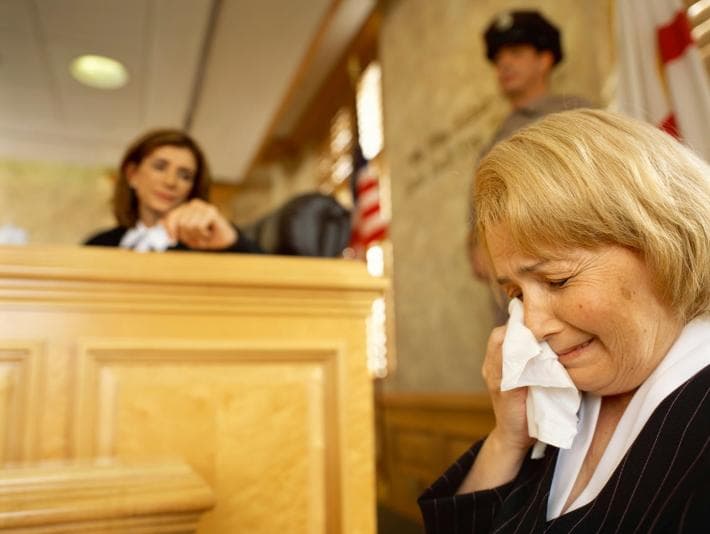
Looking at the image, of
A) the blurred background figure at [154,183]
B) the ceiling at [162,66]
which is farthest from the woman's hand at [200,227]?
the ceiling at [162,66]

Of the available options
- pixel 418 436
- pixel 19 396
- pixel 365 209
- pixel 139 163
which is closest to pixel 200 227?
pixel 19 396

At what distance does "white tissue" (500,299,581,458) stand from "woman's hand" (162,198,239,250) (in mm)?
1002

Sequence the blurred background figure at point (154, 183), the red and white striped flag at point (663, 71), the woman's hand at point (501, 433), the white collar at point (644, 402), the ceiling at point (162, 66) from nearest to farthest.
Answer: the white collar at point (644, 402) → the woman's hand at point (501, 433) → the red and white striped flag at point (663, 71) → the blurred background figure at point (154, 183) → the ceiling at point (162, 66)

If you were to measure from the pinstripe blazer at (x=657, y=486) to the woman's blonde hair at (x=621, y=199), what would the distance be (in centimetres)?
13

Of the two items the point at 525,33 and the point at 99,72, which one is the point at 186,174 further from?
the point at 99,72

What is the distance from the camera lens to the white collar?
75 cm

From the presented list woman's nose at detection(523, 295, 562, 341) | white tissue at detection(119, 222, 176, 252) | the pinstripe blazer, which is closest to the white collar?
the pinstripe blazer

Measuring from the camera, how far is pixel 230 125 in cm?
587

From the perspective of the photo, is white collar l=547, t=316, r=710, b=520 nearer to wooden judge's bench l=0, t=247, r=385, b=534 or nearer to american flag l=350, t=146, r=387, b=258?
wooden judge's bench l=0, t=247, r=385, b=534

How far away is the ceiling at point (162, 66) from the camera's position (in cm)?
403

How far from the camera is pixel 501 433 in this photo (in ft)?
3.20

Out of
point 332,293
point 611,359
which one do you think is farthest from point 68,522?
point 332,293

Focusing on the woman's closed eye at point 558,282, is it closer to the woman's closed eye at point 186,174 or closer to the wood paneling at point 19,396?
the wood paneling at point 19,396

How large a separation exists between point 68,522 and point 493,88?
3.39m
